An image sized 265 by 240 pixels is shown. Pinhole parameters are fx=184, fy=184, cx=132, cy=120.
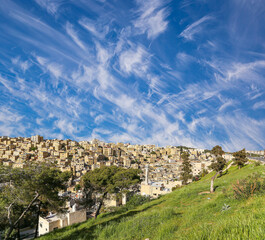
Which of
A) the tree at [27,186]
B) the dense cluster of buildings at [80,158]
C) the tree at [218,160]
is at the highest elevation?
the dense cluster of buildings at [80,158]

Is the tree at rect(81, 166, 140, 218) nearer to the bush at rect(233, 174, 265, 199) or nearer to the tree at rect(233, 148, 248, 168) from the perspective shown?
the bush at rect(233, 174, 265, 199)

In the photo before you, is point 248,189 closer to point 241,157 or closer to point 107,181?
point 107,181

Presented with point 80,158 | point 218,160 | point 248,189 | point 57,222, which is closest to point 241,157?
point 218,160

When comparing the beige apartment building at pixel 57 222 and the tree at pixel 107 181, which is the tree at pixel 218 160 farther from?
the beige apartment building at pixel 57 222

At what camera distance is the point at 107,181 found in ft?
64.5

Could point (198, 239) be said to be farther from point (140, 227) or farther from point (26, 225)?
point (26, 225)

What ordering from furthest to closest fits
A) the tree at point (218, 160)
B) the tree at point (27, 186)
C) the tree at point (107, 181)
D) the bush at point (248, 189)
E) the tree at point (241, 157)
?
the tree at point (218, 160) → the tree at point (241, 157) → the tree at point (107, 181) → the tree at point (27, 186) → the bush at point (248, 189)

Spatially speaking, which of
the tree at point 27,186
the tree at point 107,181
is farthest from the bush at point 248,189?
the tree at point 107,181

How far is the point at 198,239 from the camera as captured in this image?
232 cm

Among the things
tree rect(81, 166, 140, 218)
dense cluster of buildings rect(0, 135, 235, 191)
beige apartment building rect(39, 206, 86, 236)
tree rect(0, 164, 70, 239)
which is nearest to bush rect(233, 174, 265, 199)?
tree rect(0, 164, 70, 239)

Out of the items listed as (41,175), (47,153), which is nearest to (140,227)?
(41,175)

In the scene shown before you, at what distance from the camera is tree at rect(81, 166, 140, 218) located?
19.2 meters

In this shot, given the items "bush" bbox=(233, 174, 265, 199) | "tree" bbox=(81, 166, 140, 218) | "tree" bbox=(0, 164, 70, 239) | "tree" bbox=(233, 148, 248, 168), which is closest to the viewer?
"bush" bbox=(233, 174, 265, 199)

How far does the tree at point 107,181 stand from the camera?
1925cm
